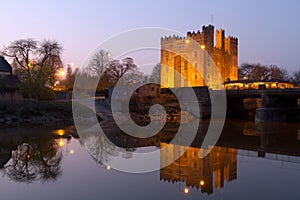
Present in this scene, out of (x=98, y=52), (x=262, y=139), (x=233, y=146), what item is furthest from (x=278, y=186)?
(x=98, y=52)

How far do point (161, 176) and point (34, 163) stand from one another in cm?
646

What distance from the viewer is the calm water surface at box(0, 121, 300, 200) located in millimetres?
9547

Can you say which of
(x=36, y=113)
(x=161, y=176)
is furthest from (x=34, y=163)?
(x=36, y=113)

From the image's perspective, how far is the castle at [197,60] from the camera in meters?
64.4

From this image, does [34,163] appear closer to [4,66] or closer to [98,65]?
[98,65]

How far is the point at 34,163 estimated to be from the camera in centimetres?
1426

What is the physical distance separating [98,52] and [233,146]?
44.5 meters

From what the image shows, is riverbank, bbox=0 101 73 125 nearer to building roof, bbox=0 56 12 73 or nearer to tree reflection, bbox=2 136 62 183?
tree reflection, bbox=2 136 62 183

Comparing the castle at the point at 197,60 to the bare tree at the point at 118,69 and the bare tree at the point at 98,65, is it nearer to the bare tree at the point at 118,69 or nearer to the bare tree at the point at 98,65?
the bare tree at the point at 118,69

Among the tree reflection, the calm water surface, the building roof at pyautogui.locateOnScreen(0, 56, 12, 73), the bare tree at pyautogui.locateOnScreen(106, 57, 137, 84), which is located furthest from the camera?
the bare tree at pyautogui.locateOnScreen(106, 57, 137, 84)

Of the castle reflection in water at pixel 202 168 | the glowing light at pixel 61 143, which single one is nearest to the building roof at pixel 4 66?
the glowing light at pixel 61 143

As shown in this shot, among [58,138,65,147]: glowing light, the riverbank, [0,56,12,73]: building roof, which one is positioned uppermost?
[0,56,12,73]: building roof

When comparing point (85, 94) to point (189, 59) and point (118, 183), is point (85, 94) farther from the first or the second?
point (118, 183)

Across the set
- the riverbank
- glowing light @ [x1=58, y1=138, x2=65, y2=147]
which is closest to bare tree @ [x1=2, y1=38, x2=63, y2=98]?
the riverbank
